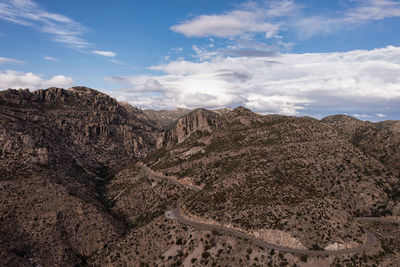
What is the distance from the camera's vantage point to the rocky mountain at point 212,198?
74125mm

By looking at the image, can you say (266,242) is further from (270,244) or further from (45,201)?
(45,201)

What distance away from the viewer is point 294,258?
66688mm

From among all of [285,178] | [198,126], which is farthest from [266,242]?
[198,126]

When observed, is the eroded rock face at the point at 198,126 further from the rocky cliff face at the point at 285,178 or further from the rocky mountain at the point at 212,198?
the rocky cliff face at the point at 285,178

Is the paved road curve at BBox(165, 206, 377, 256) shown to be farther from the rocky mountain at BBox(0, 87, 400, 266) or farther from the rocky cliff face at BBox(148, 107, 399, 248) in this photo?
the rocky cliff face at BBox(148, 107, 399, 248)

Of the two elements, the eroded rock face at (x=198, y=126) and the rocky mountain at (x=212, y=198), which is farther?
the eroded rock face at (x=198, y=126)

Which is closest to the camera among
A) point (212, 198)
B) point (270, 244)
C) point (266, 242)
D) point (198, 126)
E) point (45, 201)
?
point (270, 244)

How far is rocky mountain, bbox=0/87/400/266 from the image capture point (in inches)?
2918

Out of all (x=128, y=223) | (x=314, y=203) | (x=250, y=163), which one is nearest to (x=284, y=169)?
(x=250, y=163)

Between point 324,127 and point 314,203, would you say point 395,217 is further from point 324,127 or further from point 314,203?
point 324,127

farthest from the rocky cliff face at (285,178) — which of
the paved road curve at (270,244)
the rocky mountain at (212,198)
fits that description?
the paved road curve at (270,244)

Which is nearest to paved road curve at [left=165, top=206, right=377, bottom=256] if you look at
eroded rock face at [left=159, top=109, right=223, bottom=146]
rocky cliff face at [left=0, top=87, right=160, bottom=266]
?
rocky cliff face at [left=0, top=87, right=160, bottom=266]

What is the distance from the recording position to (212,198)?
9138cm

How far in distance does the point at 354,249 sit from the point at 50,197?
349 feet
